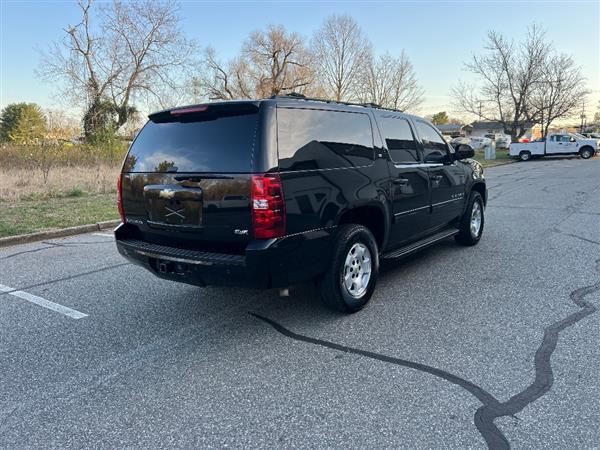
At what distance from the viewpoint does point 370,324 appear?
400 cm

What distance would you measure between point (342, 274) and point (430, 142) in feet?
8.55

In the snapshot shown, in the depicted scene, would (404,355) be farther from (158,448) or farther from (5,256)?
(5,256)

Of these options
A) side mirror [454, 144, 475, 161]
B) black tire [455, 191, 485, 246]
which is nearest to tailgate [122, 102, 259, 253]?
side mirror [454, 144, 475, 161]

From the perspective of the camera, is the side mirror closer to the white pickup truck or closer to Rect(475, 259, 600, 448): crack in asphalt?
Rect(475, 259, 600, 448): crack in asphalt

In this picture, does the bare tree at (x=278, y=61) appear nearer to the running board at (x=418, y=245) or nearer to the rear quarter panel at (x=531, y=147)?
the rear quarter panel at (x=531, y=147)

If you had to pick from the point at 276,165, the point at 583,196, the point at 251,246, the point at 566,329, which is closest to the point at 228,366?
the point at 251,246

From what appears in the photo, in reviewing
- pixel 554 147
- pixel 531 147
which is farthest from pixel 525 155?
pixel 554 147

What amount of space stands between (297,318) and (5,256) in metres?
5.14

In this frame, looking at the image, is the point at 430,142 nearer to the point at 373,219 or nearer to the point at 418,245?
the point at 418,245

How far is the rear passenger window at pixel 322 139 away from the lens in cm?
359

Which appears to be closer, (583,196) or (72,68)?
(583,196)

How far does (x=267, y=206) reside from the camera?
3342 mm

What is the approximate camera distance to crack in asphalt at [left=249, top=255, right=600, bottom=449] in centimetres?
253

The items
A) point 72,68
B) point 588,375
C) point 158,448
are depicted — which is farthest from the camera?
point 72,68
